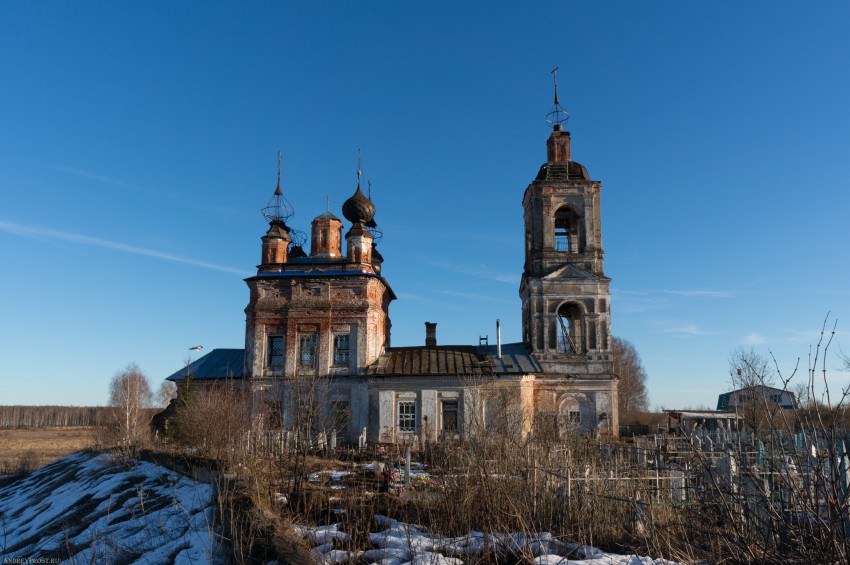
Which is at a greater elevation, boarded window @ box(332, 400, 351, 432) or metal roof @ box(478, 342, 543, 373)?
metal roof @ box(478, 342, 543, 373)

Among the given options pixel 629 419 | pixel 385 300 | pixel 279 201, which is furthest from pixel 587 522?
pixel 629 419

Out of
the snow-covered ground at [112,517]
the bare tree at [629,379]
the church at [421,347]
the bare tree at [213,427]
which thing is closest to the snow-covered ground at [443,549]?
the snow-covered ground at [112,517]

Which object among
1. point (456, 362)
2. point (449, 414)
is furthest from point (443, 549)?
point (456, 362)

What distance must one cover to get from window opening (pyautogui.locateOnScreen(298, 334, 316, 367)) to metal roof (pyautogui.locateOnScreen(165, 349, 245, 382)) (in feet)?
10.3

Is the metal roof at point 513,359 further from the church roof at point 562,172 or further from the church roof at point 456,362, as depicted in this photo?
the church roof at point 562,172

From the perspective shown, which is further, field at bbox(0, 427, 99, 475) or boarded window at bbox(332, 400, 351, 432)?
field at bbox(0, 427, 99, 475)

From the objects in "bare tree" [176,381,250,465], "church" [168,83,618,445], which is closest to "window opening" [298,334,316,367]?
"church" [168,83,618,445]

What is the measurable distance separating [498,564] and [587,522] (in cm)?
218

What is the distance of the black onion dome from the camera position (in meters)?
29.0

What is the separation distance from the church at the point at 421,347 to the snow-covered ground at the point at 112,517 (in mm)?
7750

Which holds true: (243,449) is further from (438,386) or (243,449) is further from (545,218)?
(545,218)

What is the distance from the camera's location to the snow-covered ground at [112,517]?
9195 mm

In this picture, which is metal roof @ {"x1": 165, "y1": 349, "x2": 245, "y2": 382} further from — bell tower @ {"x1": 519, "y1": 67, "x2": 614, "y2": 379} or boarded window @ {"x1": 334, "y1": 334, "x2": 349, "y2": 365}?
bell tower @ {"x1": 519, "y1": 67, "x2": 614, "y2": 379}

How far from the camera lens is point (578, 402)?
24500 millimetres
